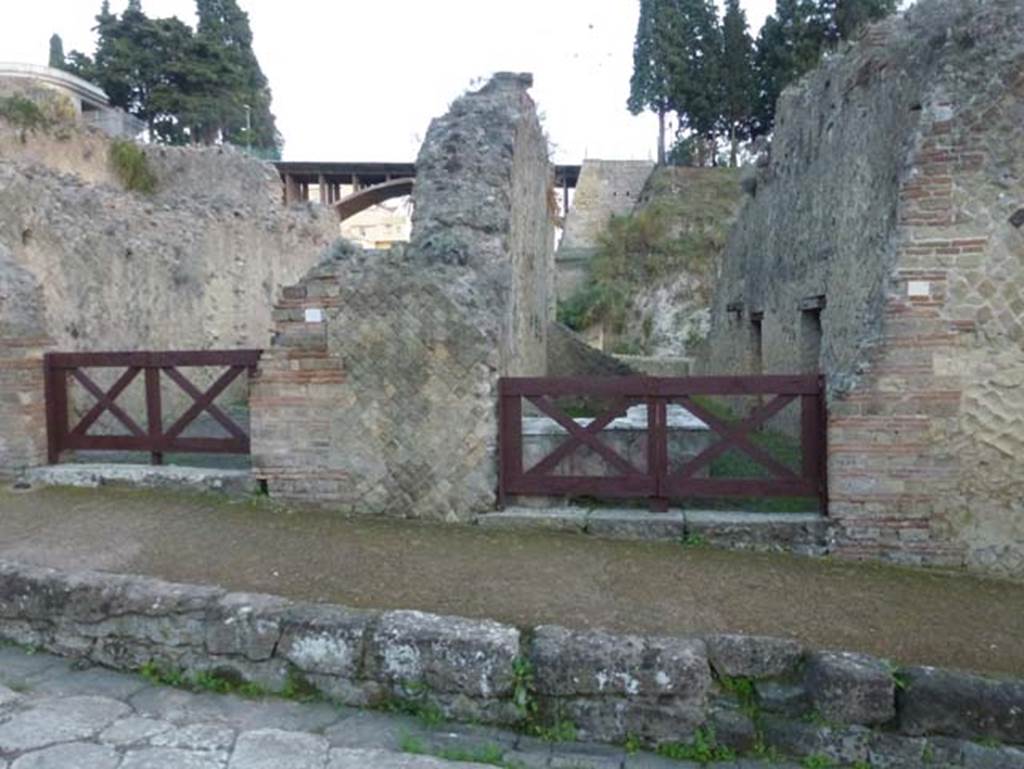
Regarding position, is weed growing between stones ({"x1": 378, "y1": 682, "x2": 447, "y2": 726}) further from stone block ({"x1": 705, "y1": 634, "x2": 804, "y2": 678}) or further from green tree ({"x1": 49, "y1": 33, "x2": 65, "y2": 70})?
green tree ({"x1": 49, "y1": 33, "x2": 65, "y2": 70})

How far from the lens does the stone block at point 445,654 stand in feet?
11.1

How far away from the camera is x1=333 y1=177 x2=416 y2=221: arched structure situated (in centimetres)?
3272

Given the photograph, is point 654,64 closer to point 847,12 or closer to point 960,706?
point 847,12

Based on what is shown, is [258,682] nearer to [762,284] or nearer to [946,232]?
[946,232]

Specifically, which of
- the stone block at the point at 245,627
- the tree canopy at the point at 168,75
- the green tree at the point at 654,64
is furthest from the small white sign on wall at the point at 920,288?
the tree canopy at the point at 168,75

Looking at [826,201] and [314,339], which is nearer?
[314,339]

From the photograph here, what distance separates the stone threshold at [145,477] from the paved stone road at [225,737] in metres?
2.40

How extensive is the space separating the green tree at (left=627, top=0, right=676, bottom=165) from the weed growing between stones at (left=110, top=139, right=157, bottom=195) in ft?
72.4

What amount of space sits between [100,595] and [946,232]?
507cm

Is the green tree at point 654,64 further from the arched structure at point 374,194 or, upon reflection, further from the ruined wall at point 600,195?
the arched structure at point 374,194

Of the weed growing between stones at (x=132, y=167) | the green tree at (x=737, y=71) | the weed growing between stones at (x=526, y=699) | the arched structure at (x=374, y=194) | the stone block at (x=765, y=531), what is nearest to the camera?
the weed growing between stones at (x=526, y=699)

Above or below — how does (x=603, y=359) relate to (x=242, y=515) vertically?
above

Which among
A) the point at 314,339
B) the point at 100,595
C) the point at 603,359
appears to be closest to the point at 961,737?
the point at 100,595

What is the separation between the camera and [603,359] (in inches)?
424
